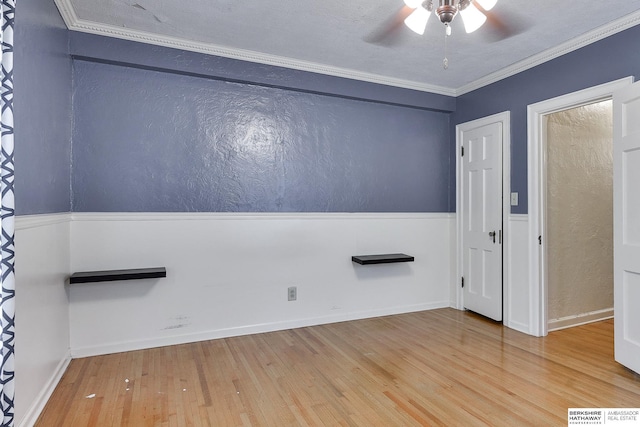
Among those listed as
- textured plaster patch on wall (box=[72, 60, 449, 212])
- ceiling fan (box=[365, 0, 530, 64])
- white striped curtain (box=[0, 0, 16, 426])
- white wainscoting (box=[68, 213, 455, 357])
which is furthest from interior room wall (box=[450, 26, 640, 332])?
white striped curtain (box=[0, 0, 16, 426])

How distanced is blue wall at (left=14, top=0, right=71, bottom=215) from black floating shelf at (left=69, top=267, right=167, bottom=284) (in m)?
0.50

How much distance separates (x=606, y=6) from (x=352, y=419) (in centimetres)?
308

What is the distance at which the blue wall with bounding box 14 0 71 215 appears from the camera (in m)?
1.76

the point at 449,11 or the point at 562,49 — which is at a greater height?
the point at 562,49

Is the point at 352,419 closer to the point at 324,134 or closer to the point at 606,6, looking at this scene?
the point at 324,134

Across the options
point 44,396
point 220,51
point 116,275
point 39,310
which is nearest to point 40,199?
point 39,310

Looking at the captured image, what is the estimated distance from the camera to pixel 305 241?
3.50 metres

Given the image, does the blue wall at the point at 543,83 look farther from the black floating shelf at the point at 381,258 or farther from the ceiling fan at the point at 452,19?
the black floating shelf at the point at 381,258

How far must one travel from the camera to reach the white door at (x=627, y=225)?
2383 millimetres

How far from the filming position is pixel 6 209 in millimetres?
1333

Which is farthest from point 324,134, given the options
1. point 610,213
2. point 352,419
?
point 610,213

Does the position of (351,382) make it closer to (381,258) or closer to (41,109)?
(381,258)

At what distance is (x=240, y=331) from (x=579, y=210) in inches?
137

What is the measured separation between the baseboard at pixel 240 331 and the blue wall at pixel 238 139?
3.51 ft
